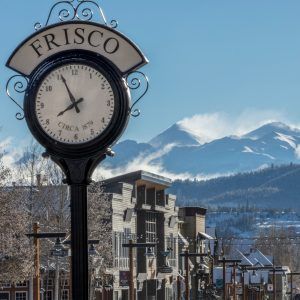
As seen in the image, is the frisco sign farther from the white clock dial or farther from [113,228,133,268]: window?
[113,228,133,268]: window

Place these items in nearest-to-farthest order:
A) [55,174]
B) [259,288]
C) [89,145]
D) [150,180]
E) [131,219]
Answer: [89,145] → [55,174] → [131,219] → [150,180] → [259,288]

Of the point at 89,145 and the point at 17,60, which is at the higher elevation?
the point at 17,60

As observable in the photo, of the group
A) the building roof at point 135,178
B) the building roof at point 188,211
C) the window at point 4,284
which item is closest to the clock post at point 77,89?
the window at point 4,284

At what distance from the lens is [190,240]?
10044cm

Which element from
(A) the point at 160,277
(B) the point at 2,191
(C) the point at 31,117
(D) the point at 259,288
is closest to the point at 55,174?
(B) the point at 2,191

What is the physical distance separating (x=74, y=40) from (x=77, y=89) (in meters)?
Answer: 0.36

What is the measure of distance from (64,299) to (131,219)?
876 cm

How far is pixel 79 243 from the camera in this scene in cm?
878

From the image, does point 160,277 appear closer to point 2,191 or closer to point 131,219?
point 131,219

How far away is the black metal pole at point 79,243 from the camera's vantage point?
8.68 metres

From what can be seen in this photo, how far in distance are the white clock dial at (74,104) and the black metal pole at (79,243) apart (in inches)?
16.5

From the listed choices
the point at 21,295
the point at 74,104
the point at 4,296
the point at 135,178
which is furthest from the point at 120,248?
the point at 74,104

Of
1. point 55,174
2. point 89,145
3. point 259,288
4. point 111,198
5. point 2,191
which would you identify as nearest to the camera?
point 89,145

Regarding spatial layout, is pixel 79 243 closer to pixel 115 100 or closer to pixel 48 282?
pixel 115 100
